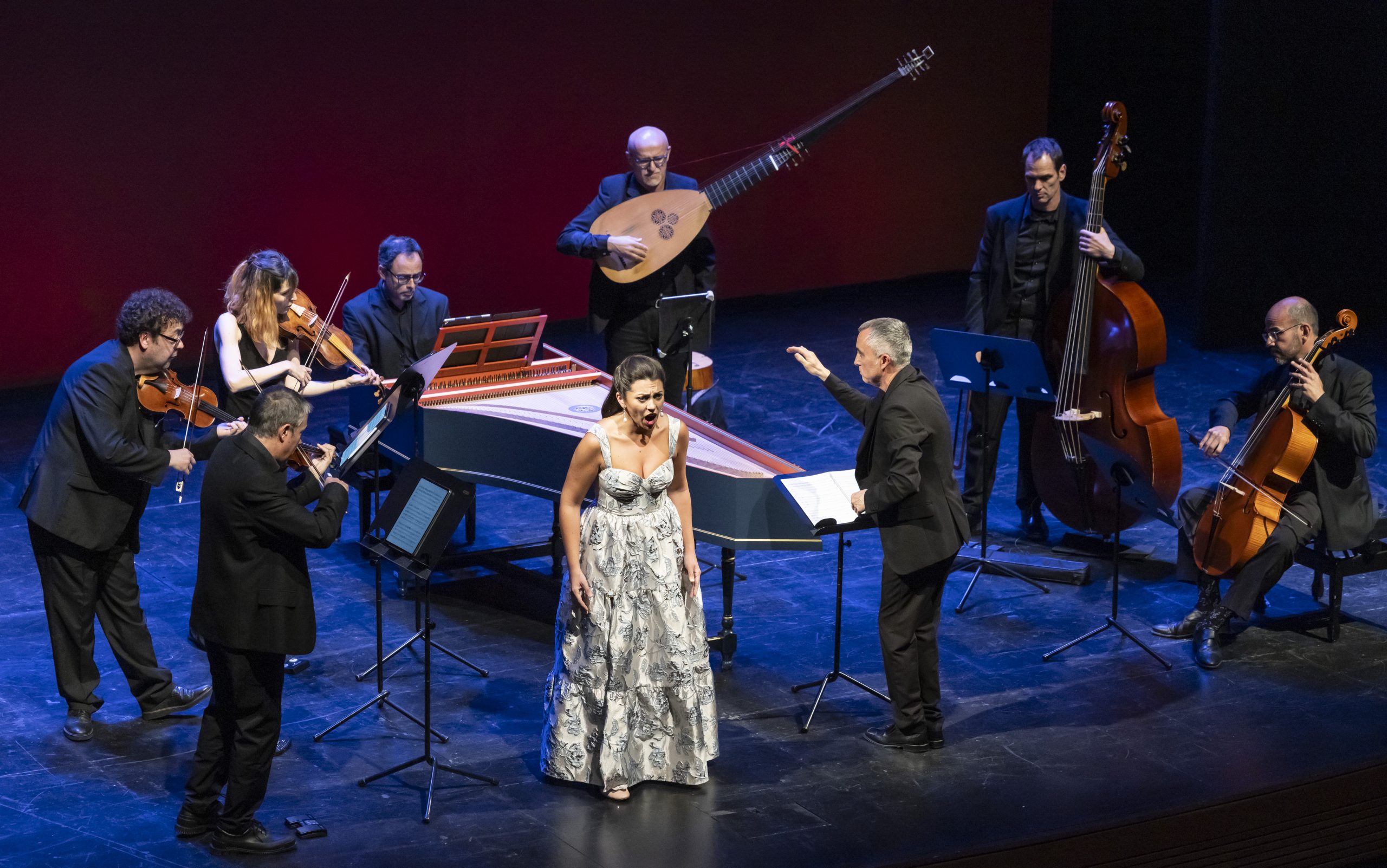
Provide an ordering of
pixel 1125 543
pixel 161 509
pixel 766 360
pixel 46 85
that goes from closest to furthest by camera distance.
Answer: pixel 1125 543 < pixel 161 509 < pixel 46 85 < pixel 766 360

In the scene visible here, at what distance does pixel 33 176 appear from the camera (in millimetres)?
9656

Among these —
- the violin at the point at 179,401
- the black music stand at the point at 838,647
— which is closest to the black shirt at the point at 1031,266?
the black music stand at the point at 838,647

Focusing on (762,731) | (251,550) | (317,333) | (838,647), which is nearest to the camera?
(251,550)

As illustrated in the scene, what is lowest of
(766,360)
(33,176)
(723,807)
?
(723,807)

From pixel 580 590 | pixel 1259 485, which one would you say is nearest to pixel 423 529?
pixel 580 590

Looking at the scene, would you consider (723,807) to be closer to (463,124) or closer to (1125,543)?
(1125,543)

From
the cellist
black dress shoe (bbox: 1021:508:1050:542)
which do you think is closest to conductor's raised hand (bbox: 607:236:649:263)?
black dress shoe (bbox: 1021:508:1050:542)

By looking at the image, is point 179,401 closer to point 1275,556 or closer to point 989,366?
point 989,366

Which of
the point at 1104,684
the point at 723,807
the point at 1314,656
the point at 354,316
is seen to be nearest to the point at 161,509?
the point at 354,316

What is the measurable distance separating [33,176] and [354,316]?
4.11 meters

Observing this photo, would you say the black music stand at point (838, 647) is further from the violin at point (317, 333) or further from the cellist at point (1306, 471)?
the violin at point (317, 333)

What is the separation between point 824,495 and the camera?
5.23 meters

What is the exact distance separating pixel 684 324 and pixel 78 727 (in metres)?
2.74

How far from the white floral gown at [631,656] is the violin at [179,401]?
1.07 meters
